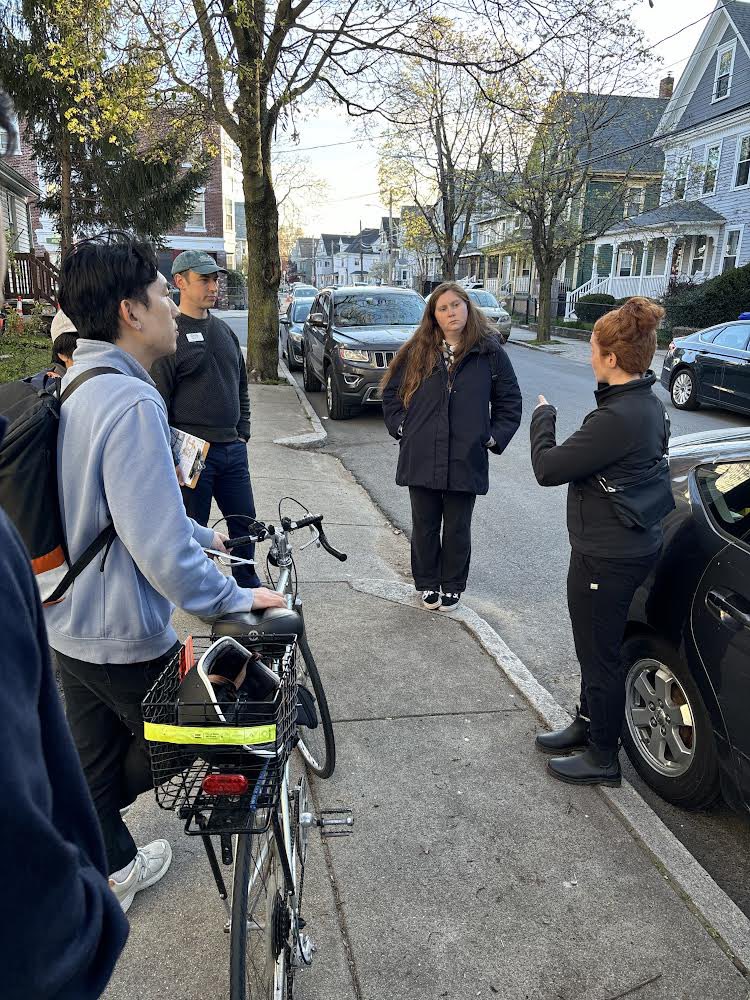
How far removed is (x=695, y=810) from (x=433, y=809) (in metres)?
1.11

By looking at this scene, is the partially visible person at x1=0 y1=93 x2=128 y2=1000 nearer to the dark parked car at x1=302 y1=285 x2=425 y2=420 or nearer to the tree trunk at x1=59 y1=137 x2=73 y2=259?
the dark parked car at x1=302 y1=285 x2=425 y2=420

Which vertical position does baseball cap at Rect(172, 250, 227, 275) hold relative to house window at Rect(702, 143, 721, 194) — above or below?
below

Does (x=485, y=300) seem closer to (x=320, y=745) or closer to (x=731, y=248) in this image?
(x=731, y=248)

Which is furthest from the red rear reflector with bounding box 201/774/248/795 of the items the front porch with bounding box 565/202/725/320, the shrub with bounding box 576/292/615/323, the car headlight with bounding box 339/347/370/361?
the shrub with bounding box 576/292/615/323

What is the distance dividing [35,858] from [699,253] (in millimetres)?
32558

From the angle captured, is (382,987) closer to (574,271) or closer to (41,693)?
(41,693)

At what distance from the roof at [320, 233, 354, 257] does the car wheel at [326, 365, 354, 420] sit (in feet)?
383

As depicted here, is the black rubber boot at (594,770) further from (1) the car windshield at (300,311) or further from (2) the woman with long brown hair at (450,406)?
(1) the car windshield at (300,311)

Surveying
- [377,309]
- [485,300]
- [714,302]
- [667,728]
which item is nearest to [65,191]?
[377,309]

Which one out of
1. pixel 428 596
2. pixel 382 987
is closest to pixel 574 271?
pixel 428 596

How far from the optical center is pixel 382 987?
2174mm

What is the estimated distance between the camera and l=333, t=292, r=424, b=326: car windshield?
1182 cm

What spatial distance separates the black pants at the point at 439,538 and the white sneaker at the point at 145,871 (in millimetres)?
2531

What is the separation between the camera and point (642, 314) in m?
2.80
